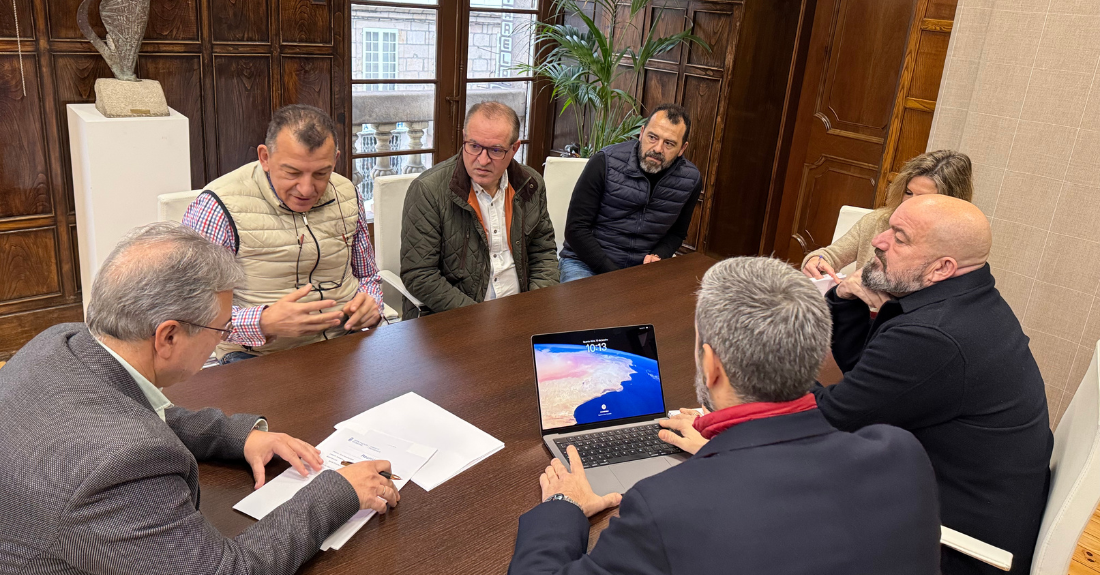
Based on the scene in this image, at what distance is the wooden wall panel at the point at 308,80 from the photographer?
152 inches

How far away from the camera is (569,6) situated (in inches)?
181

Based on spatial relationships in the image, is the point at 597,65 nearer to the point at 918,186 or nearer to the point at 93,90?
the point at 918,186

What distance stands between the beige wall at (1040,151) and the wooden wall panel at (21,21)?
3873 millimetres

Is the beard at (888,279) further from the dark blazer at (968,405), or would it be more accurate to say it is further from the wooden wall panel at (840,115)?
the wooden wall panel at (840,115)

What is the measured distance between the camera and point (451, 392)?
1.74 m

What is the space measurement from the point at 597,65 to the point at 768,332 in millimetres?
3745

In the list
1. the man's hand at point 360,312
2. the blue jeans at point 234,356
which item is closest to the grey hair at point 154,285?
the man's hand at point 360,312

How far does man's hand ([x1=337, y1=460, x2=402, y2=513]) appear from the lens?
1287 millimetres

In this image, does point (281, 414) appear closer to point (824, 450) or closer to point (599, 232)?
point (824, 450)

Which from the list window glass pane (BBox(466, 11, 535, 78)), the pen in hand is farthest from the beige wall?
the pen in hand

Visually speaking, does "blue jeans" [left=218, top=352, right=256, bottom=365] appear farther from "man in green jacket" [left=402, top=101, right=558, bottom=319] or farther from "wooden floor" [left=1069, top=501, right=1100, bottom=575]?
"wooden floor" [left=1069, top=501, right=1100, bottom=575]

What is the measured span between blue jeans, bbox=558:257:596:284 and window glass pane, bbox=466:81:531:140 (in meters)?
1.87

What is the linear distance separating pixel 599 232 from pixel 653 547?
7.86ft

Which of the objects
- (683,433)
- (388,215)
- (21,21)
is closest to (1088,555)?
(683,433)
